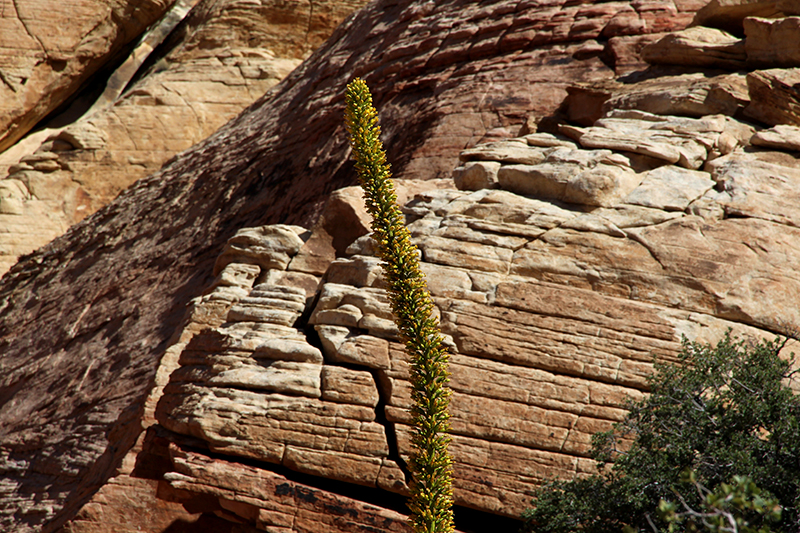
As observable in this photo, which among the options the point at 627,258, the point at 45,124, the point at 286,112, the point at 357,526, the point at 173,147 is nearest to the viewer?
the point at 357,526

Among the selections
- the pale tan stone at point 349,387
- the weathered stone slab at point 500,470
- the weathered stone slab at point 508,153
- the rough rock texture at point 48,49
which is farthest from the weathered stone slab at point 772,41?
the rough rock texture at point 48,49

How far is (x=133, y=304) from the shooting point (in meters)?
20.2

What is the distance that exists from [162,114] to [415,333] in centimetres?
2652

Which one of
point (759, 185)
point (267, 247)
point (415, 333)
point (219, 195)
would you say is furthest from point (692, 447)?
point (219, 195)

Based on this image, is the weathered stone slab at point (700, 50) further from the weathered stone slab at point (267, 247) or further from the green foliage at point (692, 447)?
the weathered stone slab at point (267, 247)

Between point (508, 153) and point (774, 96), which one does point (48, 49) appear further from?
point (774, 96)

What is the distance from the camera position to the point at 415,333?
6953 millimetres

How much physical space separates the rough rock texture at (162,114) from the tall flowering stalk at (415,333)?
2514cm

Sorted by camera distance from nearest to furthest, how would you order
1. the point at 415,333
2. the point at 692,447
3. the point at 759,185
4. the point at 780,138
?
the point at 415,333
the point at 692,447
the point at 759,185
the point at 780,138

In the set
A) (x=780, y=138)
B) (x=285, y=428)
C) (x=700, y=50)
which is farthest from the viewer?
(x=700, y=50)

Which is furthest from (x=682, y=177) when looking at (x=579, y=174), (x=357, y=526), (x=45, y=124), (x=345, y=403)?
(x=45, y=124)

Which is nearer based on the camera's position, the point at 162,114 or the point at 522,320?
the point at 522,320

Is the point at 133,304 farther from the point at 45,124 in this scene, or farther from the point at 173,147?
the point at 45,124

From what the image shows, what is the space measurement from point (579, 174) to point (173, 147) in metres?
22.9
